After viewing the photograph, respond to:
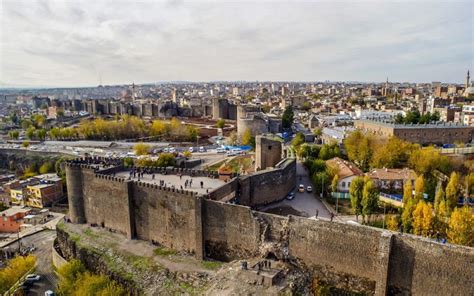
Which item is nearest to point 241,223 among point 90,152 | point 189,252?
point 189,252

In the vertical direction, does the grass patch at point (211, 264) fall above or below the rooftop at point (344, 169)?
below

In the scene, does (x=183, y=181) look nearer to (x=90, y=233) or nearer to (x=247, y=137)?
(x=90, y=233)

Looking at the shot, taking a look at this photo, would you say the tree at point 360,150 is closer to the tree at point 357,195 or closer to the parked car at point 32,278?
the tree at point 357,195

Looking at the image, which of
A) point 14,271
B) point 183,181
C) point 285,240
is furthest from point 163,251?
point 14,271

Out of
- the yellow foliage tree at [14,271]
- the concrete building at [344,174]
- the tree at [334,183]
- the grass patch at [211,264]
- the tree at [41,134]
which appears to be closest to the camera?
the grass patch at [211,264]

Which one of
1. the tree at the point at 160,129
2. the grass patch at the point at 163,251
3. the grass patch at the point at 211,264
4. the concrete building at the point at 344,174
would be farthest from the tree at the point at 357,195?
the tree at the point at 160,129

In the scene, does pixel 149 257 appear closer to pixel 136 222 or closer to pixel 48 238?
pixel 136 222

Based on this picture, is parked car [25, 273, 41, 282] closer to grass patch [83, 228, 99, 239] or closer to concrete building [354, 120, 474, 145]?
grass patch [83, 228, 99, 239]
